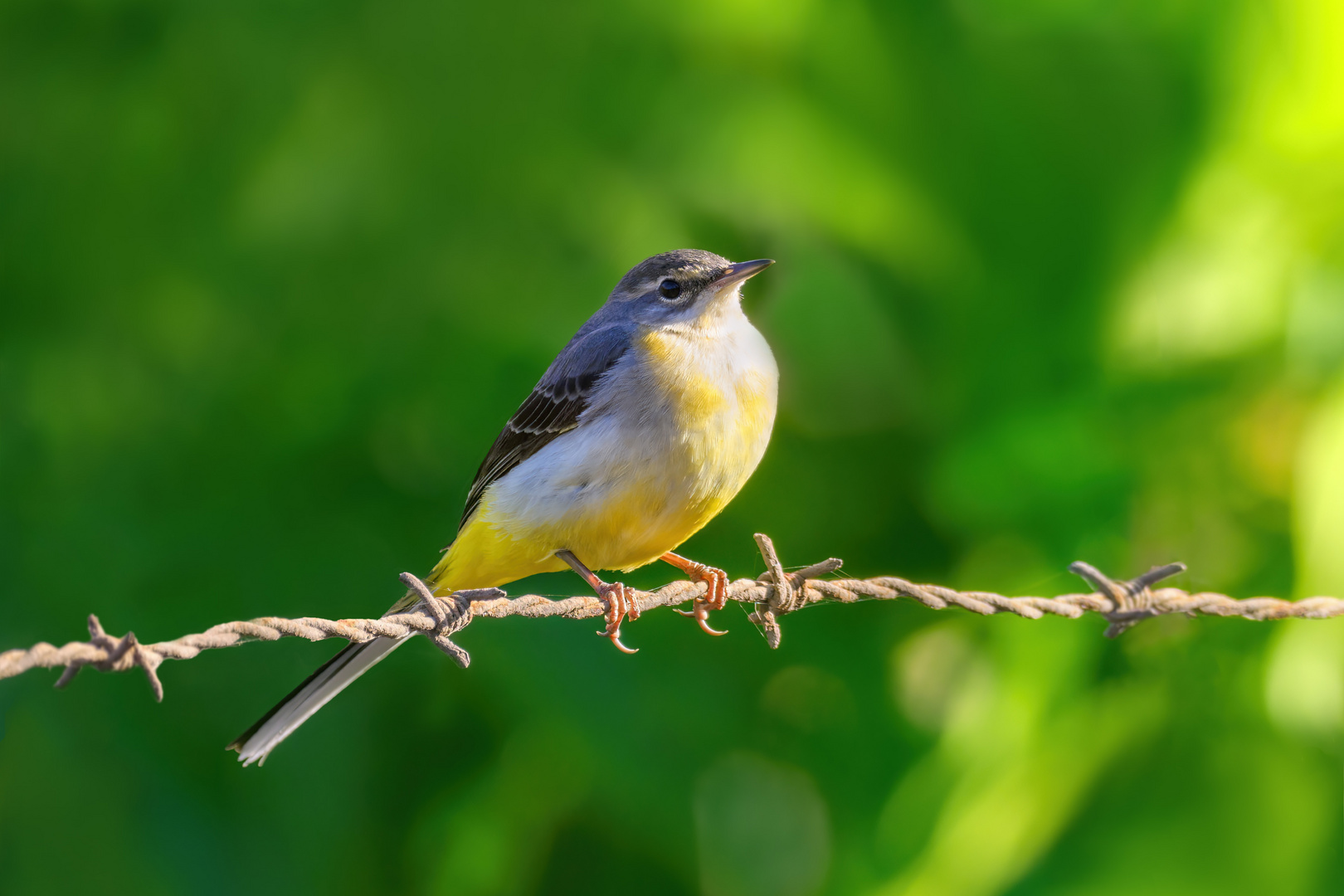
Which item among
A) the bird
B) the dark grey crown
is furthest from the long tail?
the dark grey crown

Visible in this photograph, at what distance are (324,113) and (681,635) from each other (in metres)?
3.14

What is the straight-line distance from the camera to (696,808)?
17.8 ft

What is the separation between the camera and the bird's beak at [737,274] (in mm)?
4406

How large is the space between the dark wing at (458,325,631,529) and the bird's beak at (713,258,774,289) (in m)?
0.42

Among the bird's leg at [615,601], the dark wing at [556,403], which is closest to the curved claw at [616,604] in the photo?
the bird's leg at [615,601]

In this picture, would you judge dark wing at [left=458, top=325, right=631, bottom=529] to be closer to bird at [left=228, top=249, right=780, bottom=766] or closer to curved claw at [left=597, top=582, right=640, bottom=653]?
bird at [left=228, top=249, right=780, bottom=766]

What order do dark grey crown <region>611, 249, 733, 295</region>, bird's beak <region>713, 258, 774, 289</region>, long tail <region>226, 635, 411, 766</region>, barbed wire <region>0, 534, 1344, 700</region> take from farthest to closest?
dark grey crown <region>611, 249, 733, 295</region> < bird's beak <region>713, 258, 774, 289</region> < long tail <region>226, 635, 411, 766</region> < barbed wire <region>0, 534, 1344, 700</region>

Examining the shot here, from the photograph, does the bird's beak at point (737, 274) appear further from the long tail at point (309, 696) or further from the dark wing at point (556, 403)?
the long tail at point (309, 696)

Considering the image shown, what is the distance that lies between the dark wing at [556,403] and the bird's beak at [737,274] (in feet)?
1.37

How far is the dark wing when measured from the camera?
4.25m

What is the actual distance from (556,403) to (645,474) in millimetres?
663

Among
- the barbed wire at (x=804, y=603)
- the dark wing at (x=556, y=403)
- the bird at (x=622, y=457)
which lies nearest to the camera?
the barbed wire at (x=804, y=603)

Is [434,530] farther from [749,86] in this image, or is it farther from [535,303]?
[749,86]

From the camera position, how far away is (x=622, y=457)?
388cm
